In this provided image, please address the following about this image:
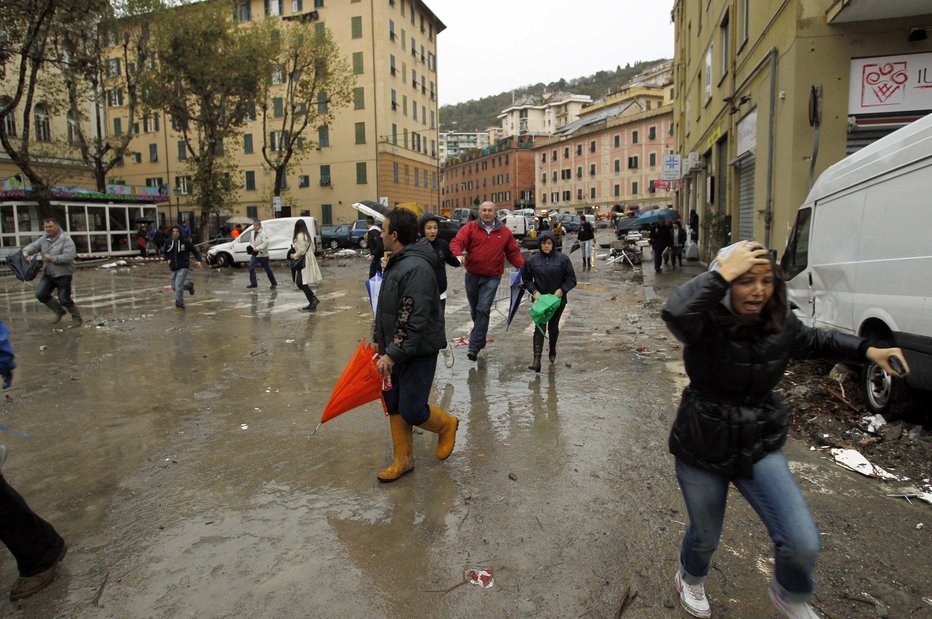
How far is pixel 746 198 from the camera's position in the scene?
14.8 metres

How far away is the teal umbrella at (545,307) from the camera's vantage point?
22.9 feet

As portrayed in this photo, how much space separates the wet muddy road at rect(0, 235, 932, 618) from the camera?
Answer: 2.90 meters

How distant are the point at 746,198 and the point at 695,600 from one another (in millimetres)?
13978

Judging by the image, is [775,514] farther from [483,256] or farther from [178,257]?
[178,257]

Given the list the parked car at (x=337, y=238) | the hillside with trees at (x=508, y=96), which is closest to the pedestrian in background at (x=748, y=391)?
the parked car at (x=337, y=238)

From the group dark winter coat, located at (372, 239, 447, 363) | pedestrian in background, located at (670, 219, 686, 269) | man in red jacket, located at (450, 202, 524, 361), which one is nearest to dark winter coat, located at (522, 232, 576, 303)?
man in red jacket, located at (450, 202, 524, 361)

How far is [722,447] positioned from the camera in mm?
2379

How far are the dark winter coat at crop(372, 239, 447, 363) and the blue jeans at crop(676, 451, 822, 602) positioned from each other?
6.04 ft

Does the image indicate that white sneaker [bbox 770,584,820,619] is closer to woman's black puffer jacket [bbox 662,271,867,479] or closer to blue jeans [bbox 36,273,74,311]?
woman's black puffer jacket [bbox 662,271,867,479]

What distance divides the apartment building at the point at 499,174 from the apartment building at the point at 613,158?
464 cm

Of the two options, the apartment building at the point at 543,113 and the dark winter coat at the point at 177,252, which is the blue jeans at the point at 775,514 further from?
the apartment building at the point at 543,113

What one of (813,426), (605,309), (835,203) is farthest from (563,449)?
(605,309)

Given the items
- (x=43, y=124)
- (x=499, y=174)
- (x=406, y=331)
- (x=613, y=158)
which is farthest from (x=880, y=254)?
(x=499, y=174)

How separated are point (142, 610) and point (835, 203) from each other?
646 cm
